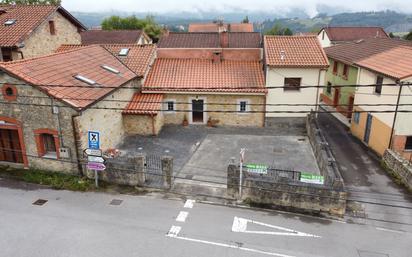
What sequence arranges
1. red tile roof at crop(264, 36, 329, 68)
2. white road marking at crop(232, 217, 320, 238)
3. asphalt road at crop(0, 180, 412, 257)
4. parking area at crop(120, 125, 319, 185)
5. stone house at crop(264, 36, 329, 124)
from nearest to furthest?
1. asphalt road at crop(0, 180, 412, 257)
2. white road marking at crop(232, 217, 320, 238)
3. parking area at crop(120, 125, 319, 185)
4. red tile roof at crop(264, 36, 329, 68)
5. stone house at crop(264, 36, 329, 124)

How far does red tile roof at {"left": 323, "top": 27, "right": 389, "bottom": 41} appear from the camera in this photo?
58.6 metres

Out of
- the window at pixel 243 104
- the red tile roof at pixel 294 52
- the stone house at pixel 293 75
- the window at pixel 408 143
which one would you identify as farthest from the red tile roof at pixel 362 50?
the window at pixel 243 104

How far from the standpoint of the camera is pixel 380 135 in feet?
68.7

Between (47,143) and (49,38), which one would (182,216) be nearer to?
(47,143)

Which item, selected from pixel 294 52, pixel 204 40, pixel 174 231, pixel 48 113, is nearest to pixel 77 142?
pixel 48 113

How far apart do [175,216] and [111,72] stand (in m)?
12.3

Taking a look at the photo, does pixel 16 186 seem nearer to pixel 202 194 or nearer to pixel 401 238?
pixel 202 194

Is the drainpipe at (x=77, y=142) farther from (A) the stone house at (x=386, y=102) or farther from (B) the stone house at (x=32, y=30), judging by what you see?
(A) the stone house at (x=386, y=102)

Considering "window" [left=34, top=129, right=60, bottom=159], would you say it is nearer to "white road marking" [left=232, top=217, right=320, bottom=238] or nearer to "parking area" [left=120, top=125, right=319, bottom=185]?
"parking area" [left=120, top=125, right=319, bottom=185]

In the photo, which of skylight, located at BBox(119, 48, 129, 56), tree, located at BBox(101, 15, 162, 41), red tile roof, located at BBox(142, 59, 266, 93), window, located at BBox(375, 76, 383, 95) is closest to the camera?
window, located at BBox(375, 76, 383, 95)

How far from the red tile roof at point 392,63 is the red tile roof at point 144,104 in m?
15.2

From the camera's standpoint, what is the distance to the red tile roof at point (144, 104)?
72.4 ft

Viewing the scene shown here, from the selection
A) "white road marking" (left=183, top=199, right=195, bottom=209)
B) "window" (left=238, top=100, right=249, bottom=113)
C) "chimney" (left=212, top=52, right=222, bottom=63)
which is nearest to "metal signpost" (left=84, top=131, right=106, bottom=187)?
"white road marking" (left=183, top=199, right=195, bottom=209)

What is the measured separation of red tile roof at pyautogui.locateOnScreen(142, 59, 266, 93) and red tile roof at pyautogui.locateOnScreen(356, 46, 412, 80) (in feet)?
25.2
